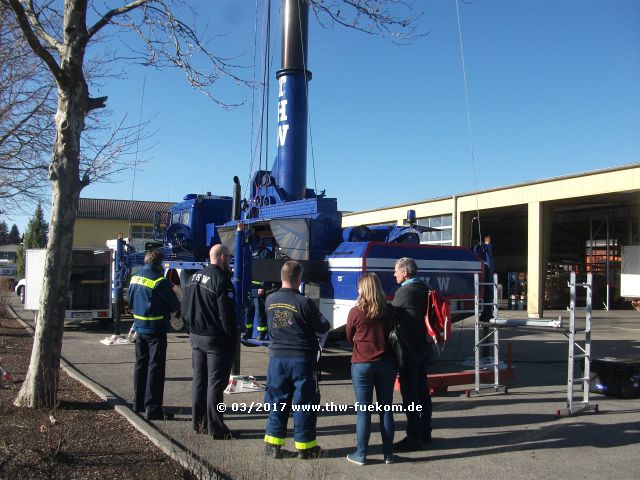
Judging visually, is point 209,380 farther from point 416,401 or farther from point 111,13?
point 111,13

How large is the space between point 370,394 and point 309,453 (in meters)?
0.75

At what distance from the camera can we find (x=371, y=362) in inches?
211

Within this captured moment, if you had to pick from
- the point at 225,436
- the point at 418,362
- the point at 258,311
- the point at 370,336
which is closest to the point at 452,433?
the point at 418,362

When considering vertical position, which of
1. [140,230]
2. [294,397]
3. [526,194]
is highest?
[140,230]

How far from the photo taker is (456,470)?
207 inches

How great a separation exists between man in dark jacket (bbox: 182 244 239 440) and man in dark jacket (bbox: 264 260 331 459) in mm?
698

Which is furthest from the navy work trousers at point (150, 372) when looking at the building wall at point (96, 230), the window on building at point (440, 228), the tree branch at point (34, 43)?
the building wall at point (96, 230)

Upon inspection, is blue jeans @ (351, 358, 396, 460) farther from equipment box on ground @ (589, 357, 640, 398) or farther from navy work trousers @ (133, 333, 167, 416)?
equipment box on ground @ (589, 357, 640, 398)

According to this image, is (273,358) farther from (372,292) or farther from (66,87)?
(66,87)

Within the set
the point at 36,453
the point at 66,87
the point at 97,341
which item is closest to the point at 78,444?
the point at 36,453

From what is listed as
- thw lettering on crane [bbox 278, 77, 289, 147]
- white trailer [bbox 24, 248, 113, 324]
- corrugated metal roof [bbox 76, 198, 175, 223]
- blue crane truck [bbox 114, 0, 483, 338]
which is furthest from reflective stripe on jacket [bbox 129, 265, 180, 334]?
corrugated metal roof [bbox 76, 198, 175, 223]

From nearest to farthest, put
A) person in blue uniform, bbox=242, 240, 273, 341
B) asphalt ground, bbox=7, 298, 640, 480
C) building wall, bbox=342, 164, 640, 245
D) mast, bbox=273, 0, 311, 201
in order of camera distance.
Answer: asphalt ground, bbox=7, 298, 640, 480 < person in blue uniform, bbox=242, 240, 273, 341 < mast, bbox=273, 0, 311, 201 < building wall, bbox=342, 164, 640, 245

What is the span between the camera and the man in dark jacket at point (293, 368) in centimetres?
536

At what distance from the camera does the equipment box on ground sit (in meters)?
8.34
